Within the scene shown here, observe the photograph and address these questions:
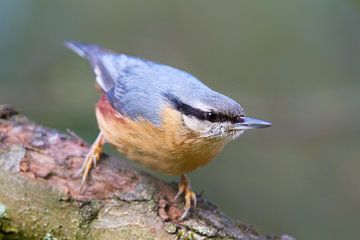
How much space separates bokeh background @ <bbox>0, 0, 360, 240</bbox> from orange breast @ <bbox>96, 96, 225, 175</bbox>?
971mm

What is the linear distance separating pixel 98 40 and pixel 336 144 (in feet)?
9.46

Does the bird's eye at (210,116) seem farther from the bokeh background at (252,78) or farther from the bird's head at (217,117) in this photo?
the bokeh background at (252,78)

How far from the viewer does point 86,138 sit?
14.7 ft

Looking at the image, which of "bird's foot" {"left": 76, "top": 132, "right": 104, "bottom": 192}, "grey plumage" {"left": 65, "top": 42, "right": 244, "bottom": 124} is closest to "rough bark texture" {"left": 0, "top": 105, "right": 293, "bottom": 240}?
"bird's foot" {"left": 76, "top": 132, "right": 104, "bottom": 192}

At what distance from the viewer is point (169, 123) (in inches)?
139

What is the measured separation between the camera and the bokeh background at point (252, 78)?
4656 millimetres

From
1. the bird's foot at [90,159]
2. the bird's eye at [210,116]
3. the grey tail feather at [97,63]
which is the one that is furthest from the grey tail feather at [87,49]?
the bird's eye at [210,116]

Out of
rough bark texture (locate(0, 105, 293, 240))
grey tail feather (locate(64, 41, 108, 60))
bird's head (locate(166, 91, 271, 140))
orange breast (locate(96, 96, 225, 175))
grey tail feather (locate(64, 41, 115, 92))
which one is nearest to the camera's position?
rough bark texture (locate(0, 105, 293, 240))

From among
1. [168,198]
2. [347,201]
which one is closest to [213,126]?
[168,198]

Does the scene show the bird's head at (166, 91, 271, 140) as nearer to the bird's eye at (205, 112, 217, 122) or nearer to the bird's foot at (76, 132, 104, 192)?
the bird's eye at (205, 112, 217, 122)

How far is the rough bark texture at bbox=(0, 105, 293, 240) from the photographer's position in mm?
3051

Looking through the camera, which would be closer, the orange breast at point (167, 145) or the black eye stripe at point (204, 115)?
the black eye stripe at point (204, 115)

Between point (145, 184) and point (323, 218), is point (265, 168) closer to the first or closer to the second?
point (323, 218)

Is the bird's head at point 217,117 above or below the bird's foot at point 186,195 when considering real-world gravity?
above
